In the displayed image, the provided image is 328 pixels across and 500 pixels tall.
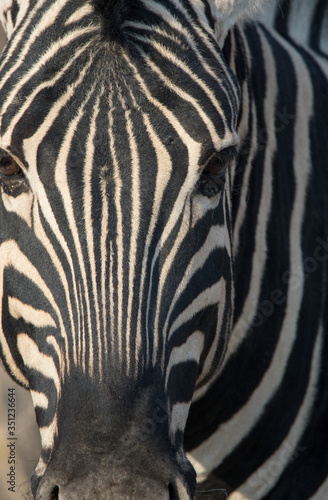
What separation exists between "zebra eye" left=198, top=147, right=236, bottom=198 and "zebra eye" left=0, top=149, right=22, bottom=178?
81 cm

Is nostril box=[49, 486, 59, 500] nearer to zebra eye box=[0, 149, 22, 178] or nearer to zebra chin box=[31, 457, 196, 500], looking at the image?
zebra chin box=[31, 457, 196, 500]

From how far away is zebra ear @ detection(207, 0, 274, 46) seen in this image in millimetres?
3026

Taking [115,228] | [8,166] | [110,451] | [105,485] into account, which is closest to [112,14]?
[8,166]

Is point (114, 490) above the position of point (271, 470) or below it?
above

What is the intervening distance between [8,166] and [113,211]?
1.78 ft

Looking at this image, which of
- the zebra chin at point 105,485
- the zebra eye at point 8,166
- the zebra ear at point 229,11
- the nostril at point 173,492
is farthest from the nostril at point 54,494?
the zebra ear at point 229,11

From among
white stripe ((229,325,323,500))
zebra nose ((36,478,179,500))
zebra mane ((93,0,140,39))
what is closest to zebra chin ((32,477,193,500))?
zebra nose ((36,478,179,500))

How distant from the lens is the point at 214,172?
8.95 feet

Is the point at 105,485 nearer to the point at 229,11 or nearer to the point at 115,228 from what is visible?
the point at 115,228

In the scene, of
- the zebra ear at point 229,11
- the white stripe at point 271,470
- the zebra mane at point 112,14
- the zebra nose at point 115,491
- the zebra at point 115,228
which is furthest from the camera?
the white stripe at point 271,470

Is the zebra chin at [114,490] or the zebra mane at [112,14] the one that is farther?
the zebra mane at [112,14]

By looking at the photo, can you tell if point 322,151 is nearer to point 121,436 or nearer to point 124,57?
point 124,57

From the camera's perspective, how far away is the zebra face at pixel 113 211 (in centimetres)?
231

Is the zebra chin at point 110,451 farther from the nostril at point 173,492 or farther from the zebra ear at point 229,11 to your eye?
the zebra ear at point 229,11
